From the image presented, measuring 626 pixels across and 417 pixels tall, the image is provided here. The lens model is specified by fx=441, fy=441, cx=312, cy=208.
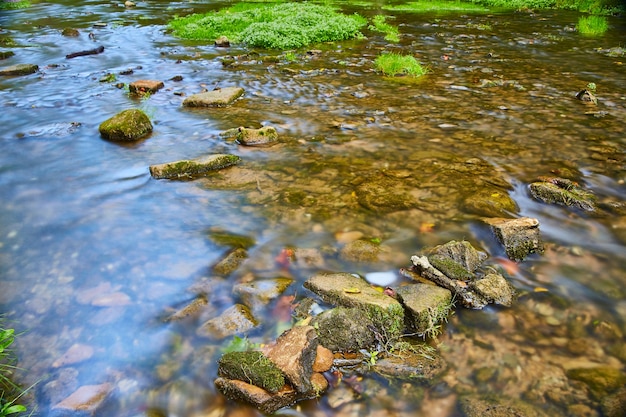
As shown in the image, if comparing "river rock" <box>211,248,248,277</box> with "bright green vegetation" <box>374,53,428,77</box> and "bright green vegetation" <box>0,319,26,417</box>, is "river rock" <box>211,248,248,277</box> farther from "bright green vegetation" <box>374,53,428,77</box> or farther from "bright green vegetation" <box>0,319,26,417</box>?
"bright green vegetation" <box>374,53,428,77</box>

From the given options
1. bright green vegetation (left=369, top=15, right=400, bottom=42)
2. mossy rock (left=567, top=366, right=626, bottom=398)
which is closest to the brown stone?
mossy rock (left=567, top=366, right=626, bottom=398)

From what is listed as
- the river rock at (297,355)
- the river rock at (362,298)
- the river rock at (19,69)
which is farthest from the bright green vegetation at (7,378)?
the river rock at (19,69)

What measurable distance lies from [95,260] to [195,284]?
124 centimetres

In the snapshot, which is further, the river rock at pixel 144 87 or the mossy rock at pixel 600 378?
the river rock at pixel 144 87

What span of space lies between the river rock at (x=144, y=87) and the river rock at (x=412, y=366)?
9417 mm

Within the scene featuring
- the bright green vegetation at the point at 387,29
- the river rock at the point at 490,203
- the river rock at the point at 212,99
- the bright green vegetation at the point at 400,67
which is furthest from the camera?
the bright green vegetation at the point at 387,29

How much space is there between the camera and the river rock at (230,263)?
4496 mm

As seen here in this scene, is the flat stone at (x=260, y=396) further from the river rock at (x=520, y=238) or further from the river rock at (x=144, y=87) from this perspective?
the river rock at (x=144, y=87)

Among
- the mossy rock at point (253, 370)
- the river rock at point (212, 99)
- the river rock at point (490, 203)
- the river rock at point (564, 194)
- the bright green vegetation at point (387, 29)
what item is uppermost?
the bright green vegetation at point (387, 29)

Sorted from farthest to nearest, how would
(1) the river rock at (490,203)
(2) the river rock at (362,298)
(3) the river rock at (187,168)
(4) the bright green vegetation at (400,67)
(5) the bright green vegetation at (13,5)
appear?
(5) the bright green vegetation at (13,5)
(4) the bright green vegetation at (400,67)
(3) the river rock at (187,168)
(1) the river rock at (490,203)
(2) the river rock at (362,298)

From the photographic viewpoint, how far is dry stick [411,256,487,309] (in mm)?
3873

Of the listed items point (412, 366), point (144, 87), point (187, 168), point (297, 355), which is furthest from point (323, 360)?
point (144, 87)

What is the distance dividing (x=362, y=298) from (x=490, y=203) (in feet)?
8.74

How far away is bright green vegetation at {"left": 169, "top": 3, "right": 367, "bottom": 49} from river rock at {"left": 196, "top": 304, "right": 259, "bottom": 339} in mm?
13312
